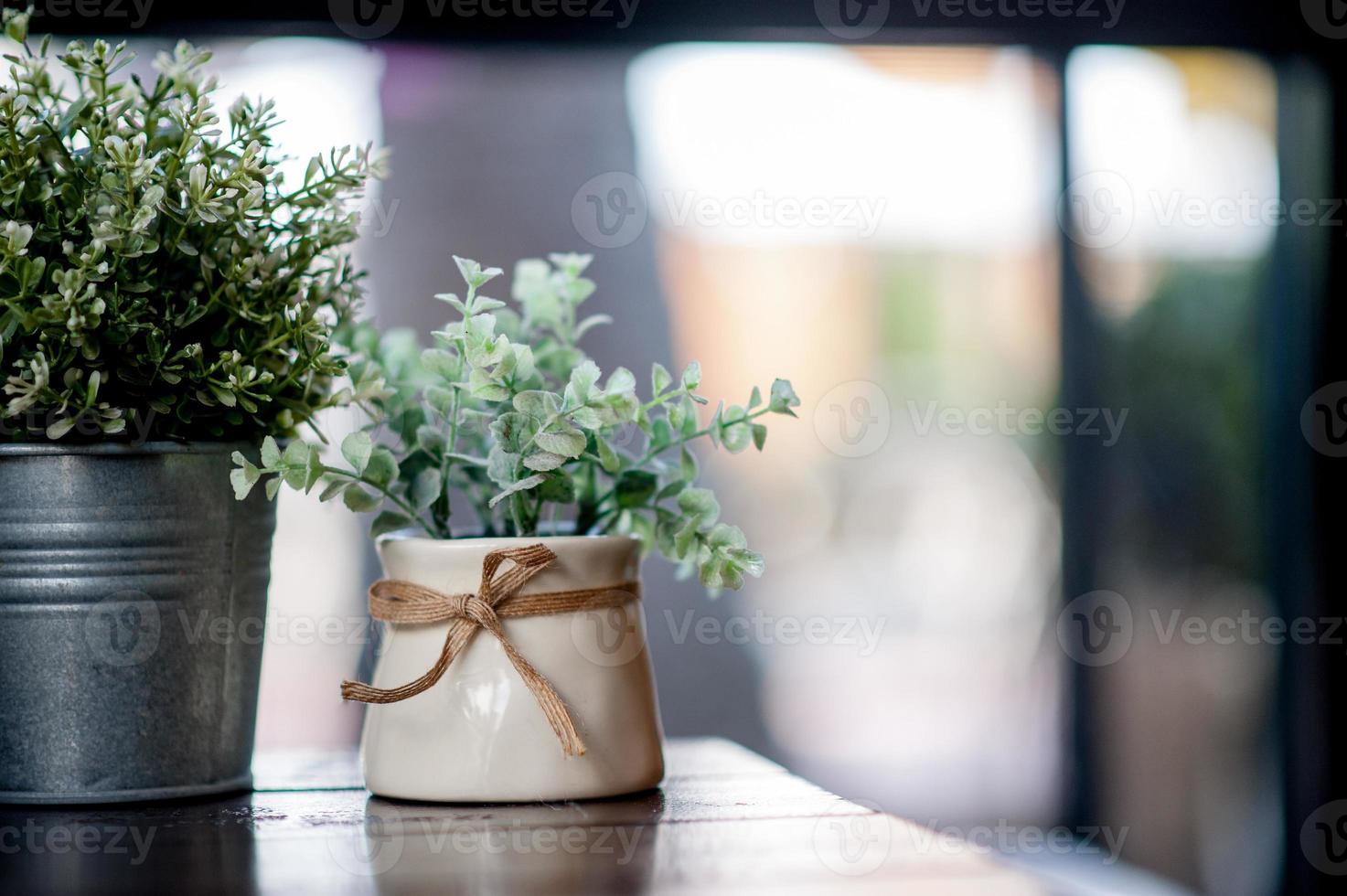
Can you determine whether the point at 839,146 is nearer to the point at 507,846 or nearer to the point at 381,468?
the point at 381,468

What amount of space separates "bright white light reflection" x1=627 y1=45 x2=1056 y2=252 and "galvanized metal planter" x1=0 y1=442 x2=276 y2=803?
1439mm

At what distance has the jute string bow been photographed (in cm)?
72

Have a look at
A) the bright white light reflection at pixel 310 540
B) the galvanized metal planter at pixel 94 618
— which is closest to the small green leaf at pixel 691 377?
the galvanized metal planter at pixel 94 618

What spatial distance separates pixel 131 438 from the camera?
2.51 feet

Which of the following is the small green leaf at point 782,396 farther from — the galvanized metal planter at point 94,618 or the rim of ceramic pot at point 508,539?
the galvanized metal planter at point 94,618

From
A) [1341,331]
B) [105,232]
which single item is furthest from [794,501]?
[105,232]

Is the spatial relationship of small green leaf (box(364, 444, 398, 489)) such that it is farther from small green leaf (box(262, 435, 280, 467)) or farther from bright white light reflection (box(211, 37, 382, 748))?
bright white light reflection (box(211, 37, 382, 748))

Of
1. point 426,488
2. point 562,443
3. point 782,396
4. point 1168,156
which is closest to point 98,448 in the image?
point 426,488

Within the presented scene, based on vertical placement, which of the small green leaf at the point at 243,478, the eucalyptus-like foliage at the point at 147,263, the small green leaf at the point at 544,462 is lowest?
the small green leaf at the point at 243,478

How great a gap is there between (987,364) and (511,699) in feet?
5.39

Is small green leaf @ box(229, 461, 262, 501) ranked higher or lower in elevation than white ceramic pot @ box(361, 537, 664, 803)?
higher

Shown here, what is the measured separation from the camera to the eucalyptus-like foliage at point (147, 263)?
0.71 m

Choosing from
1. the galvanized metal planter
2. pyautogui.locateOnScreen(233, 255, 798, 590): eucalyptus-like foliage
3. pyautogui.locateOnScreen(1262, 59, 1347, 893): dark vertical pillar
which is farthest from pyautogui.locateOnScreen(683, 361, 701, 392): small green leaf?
pyautogui.locateOnScreen(1262, 59, 1347, 893): dark vertical pillar

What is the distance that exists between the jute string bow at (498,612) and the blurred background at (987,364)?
4.35 ft
